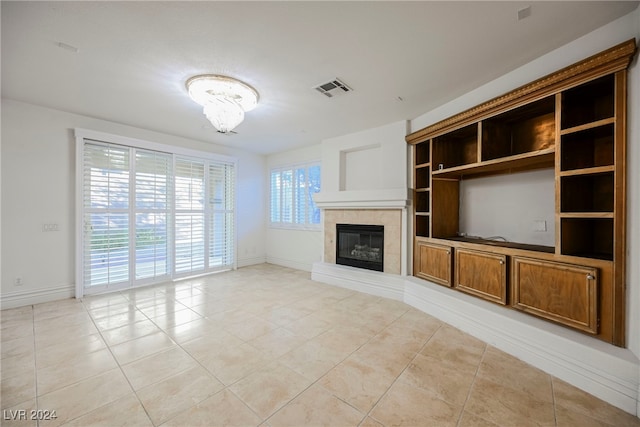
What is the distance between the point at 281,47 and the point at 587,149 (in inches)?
115

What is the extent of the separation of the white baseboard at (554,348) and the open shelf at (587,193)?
3.50 feet

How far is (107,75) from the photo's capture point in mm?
2658

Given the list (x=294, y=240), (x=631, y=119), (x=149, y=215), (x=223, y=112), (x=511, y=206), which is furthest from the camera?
(x=294, y=240)

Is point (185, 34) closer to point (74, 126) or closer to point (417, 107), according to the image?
point (417, 107)

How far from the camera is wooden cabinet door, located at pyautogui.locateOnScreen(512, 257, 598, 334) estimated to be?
6.50 feet

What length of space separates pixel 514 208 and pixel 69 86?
5424 millimetres

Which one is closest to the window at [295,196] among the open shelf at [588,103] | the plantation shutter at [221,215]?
the plantation shutter at [221,215]

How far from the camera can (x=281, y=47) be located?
219cm

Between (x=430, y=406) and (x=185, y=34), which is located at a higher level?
(x=185, y=34)

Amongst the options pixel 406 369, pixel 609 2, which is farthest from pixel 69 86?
pixel 609 2

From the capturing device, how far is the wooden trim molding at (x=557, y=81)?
1810mm

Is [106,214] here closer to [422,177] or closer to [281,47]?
[281,47]

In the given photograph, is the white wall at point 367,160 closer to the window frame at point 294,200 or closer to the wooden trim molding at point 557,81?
the window frame at point 294,200

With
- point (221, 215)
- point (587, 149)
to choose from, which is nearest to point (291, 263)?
point (221, 215)
